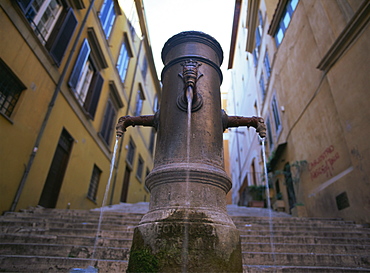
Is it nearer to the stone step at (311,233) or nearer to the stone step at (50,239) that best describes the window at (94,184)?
the stone step at (50,239)

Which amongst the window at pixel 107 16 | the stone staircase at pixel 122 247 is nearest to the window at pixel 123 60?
the window at pixel 107 16

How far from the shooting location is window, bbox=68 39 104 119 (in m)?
9.28

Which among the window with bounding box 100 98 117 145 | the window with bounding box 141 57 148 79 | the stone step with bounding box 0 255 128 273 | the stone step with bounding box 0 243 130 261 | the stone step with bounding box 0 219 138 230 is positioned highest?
the window with bounding box 141 57 148 79

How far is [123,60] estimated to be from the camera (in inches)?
560

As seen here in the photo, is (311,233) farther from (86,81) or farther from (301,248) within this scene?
(86,81)

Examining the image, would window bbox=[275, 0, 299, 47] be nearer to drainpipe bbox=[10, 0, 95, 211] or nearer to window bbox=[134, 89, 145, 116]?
drainpipe bbox=[10, 0, 95, 211]

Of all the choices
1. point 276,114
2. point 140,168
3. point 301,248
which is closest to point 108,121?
point 140,168

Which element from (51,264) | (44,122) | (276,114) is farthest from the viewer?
(276,114)

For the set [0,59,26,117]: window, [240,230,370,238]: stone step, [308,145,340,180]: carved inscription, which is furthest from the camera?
[308,145,340,180]: carved inscription

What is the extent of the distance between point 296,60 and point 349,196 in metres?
6.21

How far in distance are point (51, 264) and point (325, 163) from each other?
801 cm

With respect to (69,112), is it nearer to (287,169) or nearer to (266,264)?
(266,264)

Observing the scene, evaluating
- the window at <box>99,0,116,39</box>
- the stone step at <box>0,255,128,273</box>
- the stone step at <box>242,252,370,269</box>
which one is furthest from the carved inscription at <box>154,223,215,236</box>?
the window at <box>99,0,116,39</box>

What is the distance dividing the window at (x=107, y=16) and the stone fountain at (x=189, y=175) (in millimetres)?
10016
